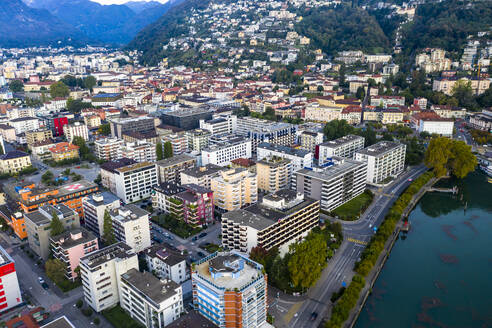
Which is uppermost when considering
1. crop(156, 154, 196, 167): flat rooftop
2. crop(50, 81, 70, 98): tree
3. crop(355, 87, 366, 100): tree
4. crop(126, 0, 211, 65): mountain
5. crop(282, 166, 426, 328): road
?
crop(126, 0, 211, 65): mountain

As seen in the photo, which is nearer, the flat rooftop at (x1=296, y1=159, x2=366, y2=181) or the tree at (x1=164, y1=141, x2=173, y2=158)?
the flat rooftop at (x1=296, y1=159, x2=366, y2=181)

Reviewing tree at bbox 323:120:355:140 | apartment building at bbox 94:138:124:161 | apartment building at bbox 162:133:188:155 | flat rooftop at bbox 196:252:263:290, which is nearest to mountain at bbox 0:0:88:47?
apartment building at bbox 94:138:124:161

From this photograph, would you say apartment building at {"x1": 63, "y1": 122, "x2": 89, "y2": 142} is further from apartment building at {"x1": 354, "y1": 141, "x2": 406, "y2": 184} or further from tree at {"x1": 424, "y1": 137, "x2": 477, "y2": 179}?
tree at {"x1": 424, "y1": 137, "x2": 477, "y2": 179}

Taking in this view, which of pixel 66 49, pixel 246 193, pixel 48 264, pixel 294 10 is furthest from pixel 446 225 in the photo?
pixel 66 49

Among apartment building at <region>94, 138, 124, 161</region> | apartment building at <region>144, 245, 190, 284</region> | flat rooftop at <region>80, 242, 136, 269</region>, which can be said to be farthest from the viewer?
apartment building at <region>94, 138, 124, 161</region>

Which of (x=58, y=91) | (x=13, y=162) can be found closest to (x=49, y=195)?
(x=13, y=162)

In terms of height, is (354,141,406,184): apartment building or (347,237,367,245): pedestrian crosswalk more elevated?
Answer: (354,141,406,184): apartment building

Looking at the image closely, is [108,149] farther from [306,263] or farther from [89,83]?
[89,83]

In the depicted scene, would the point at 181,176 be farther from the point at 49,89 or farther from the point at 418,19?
the point at 418,19
